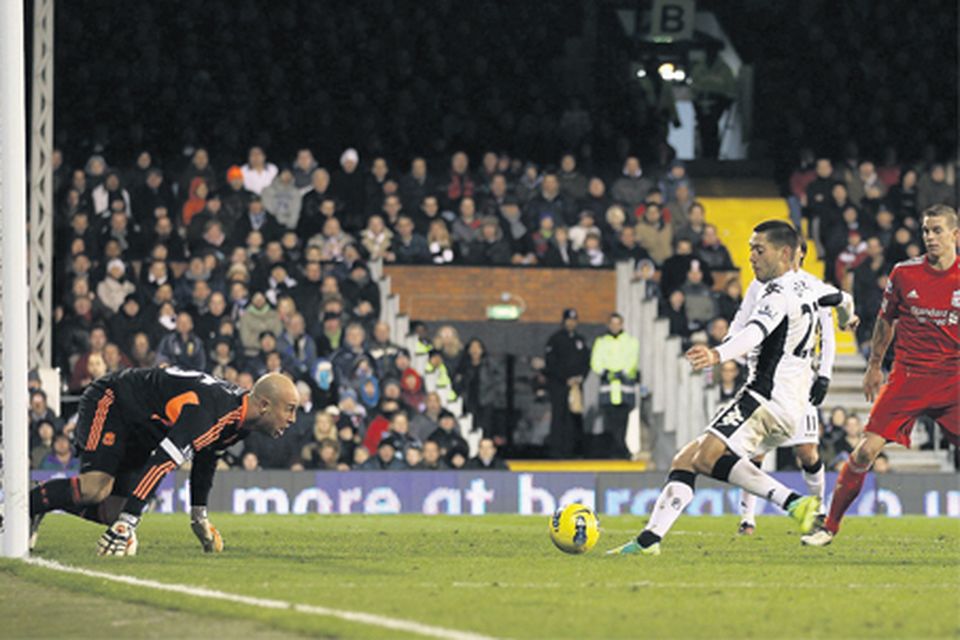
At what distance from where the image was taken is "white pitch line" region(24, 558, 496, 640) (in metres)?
7.88

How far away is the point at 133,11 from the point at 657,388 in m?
9.57

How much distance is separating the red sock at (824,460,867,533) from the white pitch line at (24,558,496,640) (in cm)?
516

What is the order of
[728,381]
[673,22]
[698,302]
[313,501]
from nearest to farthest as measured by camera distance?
[313,501] → [728,381] → [698,302] → [673,22]

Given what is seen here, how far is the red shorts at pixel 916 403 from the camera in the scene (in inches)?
518

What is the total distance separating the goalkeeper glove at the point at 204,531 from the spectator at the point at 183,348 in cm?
976

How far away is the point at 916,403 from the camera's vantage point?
43.2 ft

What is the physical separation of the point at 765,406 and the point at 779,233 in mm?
A: 1108

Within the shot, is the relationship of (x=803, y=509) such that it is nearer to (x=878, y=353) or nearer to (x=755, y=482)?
(x=755, y=482)

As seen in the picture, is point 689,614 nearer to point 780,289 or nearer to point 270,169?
point 780,289

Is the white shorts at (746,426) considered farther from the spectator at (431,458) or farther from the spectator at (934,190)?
the spectator at (934,190)

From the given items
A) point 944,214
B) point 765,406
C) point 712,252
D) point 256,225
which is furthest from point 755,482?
point 712,252

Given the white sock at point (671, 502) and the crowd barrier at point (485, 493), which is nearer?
the white sock at point (671, 502)

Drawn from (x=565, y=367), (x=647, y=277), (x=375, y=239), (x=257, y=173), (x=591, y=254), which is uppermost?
(x=257, y=173)

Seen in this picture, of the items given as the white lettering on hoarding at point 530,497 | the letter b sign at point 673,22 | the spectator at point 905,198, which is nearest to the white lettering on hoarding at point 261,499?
the white lettering on hoarding at point 530,497
